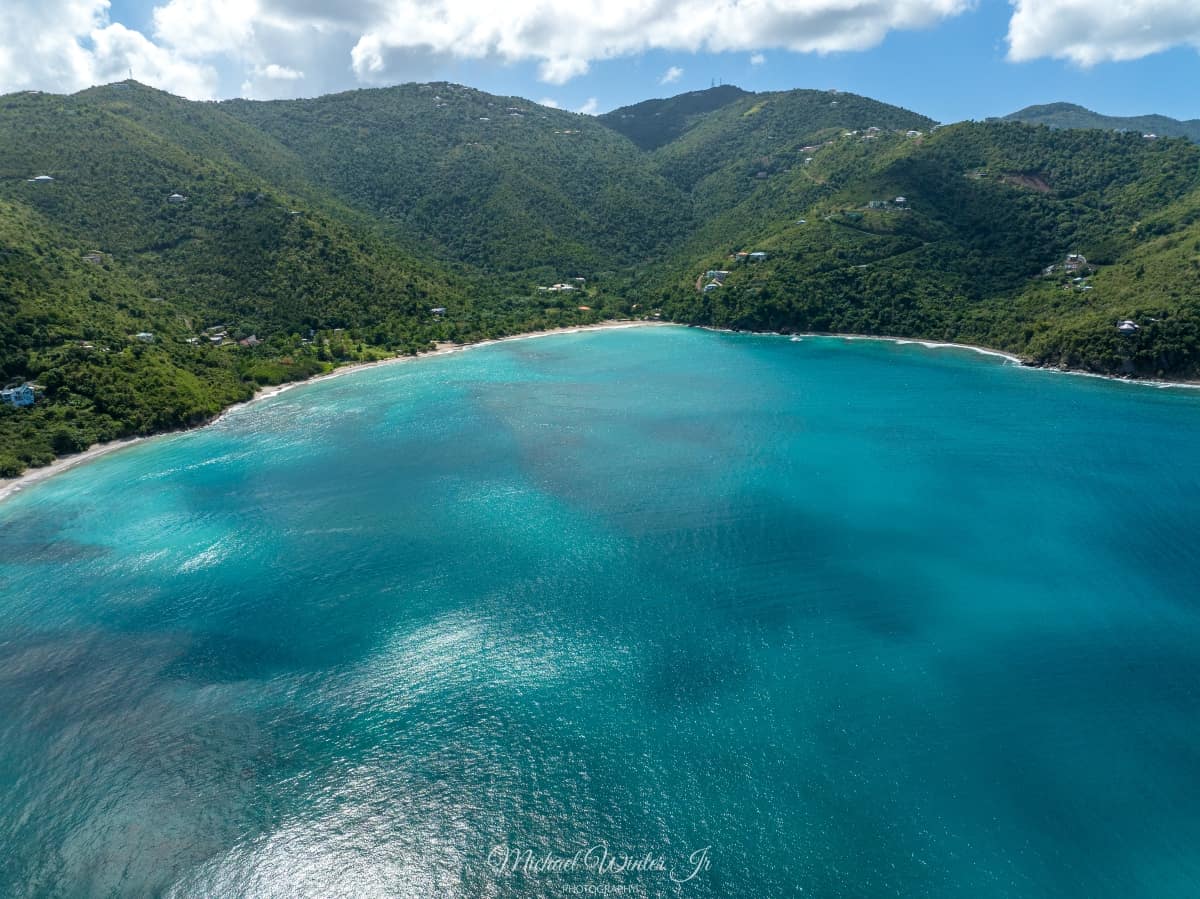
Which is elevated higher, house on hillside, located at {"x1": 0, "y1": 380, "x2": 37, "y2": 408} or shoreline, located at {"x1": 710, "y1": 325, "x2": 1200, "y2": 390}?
shoreline, located at {"x1": 710, "y1": 325, "x2": 1200, "y2": 390}

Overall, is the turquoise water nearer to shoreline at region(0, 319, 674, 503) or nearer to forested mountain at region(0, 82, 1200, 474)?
shoreline at region(0, 319, 674, 503)

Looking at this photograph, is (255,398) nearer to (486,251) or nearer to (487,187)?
(486,251)

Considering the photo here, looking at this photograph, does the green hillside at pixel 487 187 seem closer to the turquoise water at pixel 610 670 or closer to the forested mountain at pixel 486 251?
the forested mountain at pixel 486 251

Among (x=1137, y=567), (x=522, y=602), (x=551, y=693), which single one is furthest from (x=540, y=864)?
(x=1137, y=567)

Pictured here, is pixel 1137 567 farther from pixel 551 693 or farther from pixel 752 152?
pixel 752 152

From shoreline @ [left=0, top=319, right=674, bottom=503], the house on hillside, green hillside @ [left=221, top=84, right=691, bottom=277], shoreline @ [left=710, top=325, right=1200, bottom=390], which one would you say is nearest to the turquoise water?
shoreline @ [left=0, top=319, right=674, bottom=503]

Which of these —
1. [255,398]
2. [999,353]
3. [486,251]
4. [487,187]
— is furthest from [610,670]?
[487,187]
